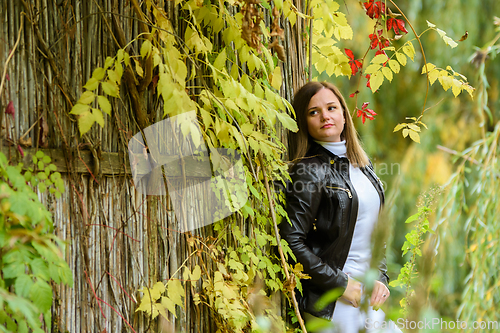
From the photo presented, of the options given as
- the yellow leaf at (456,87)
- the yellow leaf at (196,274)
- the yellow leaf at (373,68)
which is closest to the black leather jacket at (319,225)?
the yellow leaf at (196,274)

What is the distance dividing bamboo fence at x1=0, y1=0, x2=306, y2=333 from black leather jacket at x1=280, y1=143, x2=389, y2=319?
1.64 feet

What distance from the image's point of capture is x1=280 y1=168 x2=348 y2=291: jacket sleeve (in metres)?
1.49

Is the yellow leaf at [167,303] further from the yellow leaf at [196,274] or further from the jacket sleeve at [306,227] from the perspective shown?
the jacket sleeve at [306,227]

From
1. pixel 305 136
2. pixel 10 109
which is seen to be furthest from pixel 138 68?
pixel 305 136

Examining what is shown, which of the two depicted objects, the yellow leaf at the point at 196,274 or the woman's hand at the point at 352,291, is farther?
the woman's hand at the point at 352,291

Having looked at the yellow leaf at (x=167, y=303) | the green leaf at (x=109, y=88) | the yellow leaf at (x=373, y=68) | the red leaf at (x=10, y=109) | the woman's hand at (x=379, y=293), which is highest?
the yellow leaf at (x=373, y=68)

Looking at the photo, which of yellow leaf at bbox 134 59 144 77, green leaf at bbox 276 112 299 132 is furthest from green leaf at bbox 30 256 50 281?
green leaf at bbox 276 112 299 132

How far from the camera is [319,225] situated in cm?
157

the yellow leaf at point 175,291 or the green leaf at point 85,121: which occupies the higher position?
the green leaf at point 85,121

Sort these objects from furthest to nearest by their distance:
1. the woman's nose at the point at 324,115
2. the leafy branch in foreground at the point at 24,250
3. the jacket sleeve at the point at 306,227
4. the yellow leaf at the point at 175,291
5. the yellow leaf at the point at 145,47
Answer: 1. the woman's nose at the point at 324,115
2. the jacket sleeve at the point at 306,227
3. the yellow leaf at the point at 175,291
4. the yellow leaf at the point at 145,47
5. the leafy branch in foreground at the point at 24,250

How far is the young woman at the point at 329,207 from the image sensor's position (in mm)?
1507

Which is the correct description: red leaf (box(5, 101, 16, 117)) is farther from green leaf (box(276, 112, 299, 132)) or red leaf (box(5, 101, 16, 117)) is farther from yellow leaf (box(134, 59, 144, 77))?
green leaf (box(276, 112, 299, 132))

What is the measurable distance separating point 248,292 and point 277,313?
0.99 ft

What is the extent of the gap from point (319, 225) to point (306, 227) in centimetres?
7
